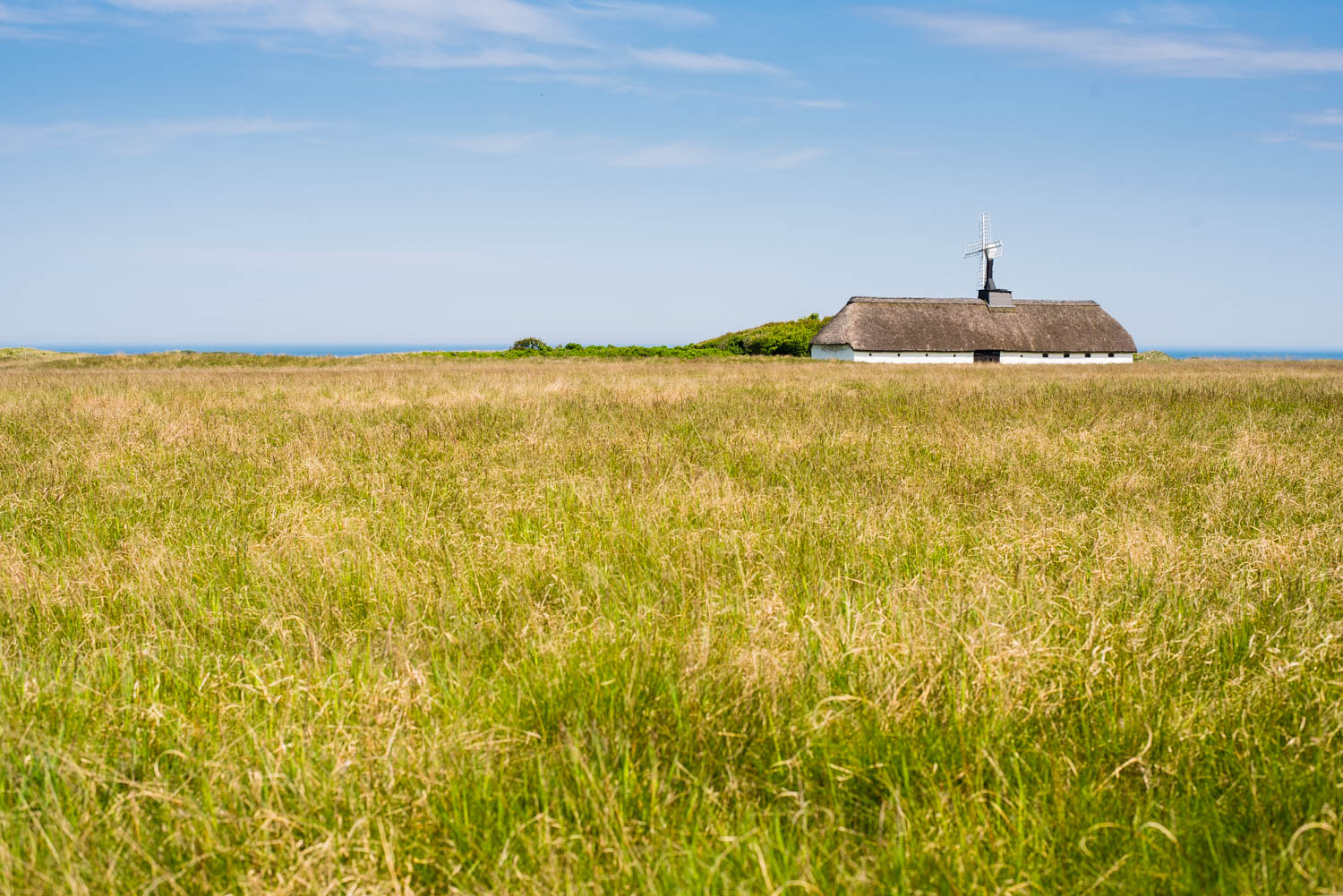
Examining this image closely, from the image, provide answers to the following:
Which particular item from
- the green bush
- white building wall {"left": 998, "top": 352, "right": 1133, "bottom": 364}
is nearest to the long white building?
white building wall {"left": 998, "top": 352, "right": 1133, "bottom": 364}

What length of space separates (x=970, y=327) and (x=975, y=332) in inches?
18.1

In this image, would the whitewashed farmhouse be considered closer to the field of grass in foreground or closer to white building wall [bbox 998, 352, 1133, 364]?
white building wall [bbox 998, 352, 1133, 364]

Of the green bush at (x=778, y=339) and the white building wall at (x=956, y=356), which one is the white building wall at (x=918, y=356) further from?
the green bush at (x=778, y=339)

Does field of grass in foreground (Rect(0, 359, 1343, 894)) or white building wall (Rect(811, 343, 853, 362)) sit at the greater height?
white building wall (Rect(811, 343, 853, 362))

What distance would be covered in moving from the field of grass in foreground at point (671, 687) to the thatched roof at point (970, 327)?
132 feet

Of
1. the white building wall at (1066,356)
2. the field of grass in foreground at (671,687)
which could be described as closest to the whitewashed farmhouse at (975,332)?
the white building wall at (1066,356)

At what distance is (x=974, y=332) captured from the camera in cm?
4547

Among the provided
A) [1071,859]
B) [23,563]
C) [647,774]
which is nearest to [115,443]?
[23,563]

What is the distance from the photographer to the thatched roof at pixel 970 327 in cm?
4441

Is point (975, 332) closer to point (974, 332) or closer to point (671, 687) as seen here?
point (974, 332)

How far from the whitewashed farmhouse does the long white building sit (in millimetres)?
51

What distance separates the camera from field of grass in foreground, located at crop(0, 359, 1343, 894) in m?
1.71

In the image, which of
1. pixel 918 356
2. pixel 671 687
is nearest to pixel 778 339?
pixel 918 356

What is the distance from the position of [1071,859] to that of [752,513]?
116 inches
